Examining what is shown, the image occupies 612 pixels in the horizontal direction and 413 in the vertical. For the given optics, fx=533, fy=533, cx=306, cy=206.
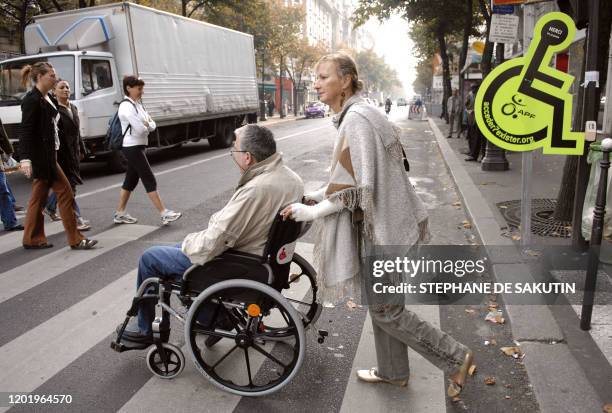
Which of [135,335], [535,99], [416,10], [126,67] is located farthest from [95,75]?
[416,10]

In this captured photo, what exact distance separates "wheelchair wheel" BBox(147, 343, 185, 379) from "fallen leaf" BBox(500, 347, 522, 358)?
2040 millimetres

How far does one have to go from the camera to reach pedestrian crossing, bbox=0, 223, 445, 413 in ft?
9.53

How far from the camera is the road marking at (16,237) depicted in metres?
6.03

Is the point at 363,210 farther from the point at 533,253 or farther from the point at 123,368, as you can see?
the point at 533,253

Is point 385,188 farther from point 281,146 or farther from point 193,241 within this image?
point 281,146

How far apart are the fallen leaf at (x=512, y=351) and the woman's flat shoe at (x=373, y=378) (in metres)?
0.82

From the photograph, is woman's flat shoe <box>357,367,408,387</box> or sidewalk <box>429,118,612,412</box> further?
woman's flat shoe <box>357,367,408,387</box>

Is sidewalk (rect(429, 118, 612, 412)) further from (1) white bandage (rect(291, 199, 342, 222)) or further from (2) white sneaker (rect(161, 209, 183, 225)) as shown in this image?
(2) white sneaker (rect(161, 209, 183, 225))

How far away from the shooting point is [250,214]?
2.82 m

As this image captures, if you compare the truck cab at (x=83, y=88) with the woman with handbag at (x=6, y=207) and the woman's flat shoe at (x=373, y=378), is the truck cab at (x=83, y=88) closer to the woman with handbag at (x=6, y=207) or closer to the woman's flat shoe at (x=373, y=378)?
the woman with handbag at (x=6, y=207)

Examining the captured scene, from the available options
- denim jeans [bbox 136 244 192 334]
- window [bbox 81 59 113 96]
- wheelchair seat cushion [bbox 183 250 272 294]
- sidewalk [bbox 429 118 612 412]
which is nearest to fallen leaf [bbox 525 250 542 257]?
sidewalk [bbox 429 118 612 412]

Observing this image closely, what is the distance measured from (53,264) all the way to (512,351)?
4.32m

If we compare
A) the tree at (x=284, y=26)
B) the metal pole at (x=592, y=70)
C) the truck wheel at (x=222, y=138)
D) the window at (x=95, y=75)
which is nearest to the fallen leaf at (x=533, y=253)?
→ the metal pole at (x=592, y=70)

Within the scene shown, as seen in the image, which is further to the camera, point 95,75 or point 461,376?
point 95,75
